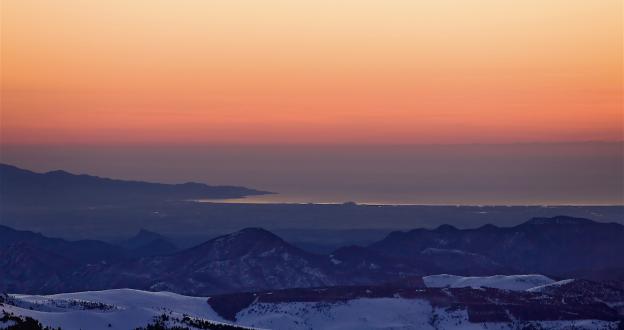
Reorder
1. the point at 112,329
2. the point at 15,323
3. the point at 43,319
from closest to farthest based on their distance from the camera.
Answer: the point at 15,323
the point at 43,319
the point at 112,329

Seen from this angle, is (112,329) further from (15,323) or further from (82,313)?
(15,323)

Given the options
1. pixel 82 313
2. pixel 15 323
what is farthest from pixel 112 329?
pixel 15 323

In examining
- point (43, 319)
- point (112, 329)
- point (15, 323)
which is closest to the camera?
point (15, 323)

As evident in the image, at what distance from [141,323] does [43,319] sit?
71.3ft

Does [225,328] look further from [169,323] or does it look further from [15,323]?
[15,323]

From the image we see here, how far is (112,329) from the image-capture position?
16375 cm

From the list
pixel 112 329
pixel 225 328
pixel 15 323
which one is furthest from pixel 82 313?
pixel 15 323

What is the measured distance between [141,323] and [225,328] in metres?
12.3

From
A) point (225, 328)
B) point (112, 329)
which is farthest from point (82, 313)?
point (225, 328)

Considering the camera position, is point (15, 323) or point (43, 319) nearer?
point (15, 323)

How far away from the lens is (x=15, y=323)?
12812cm

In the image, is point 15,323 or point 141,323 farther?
point 141,323

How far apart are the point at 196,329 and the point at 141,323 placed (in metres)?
20.3

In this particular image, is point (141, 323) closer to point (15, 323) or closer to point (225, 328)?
point (225, 328)
